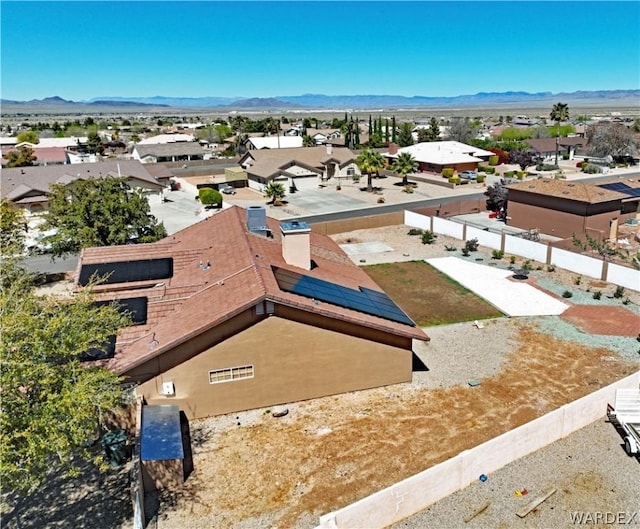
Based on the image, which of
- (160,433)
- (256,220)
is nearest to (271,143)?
(256,220)

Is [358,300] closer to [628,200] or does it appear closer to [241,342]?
[241,342]

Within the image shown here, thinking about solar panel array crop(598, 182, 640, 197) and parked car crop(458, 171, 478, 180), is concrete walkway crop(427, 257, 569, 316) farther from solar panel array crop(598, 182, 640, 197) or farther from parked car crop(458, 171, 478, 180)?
parked car crop(458, 171, 478, 180)

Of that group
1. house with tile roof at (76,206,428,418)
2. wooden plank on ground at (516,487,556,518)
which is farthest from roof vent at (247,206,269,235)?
wooden plank on ground at (516,487,556,518)

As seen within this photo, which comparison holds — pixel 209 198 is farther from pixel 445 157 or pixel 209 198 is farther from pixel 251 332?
pixel 251 332

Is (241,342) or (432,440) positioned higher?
(241,342)

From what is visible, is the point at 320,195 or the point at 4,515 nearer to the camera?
the point at 4,515

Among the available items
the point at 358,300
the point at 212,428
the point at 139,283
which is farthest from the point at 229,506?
the point at 139,283
